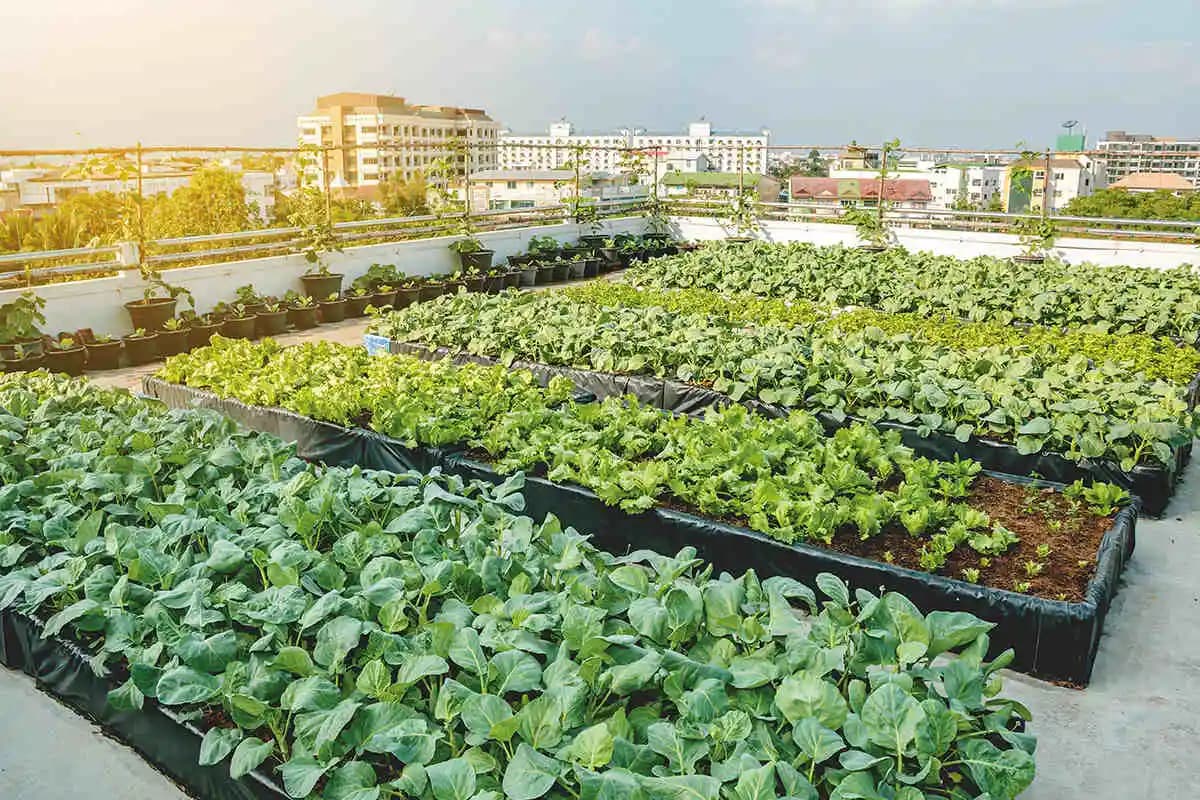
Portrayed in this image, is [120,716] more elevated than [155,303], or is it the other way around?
[155,303]

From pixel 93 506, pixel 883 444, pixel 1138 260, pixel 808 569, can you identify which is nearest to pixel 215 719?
pixel 93 506

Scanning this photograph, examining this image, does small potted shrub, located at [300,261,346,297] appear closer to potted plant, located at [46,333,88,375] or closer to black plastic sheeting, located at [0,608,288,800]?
potted plant, located at [46,333,88,375]

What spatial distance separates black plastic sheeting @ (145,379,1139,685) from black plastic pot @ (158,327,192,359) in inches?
186

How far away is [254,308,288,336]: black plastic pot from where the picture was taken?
9578mm

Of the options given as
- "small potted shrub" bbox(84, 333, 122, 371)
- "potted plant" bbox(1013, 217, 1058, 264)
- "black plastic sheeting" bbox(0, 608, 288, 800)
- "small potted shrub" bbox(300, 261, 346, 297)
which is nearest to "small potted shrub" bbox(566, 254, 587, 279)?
"small potted shrub" bbox(300, 261, 346, 297)

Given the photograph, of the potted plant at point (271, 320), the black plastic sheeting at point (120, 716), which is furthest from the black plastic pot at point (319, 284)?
the black plastic sheeting at point (120, 716)

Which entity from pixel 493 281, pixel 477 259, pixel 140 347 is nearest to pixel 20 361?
pixel 140 347

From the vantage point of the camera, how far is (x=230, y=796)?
8.13 ft

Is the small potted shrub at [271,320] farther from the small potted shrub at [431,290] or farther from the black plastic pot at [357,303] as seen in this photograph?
the small potted shrub at [431,290]

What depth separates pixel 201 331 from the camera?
896 cm

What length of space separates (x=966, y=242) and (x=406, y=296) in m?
7.77

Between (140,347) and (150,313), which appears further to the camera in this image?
(150,313)

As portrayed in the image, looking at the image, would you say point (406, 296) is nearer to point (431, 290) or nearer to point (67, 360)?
point (431, 290)

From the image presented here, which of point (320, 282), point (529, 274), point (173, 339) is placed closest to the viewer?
point (173, 339)
